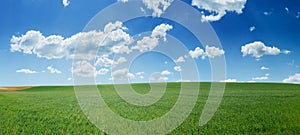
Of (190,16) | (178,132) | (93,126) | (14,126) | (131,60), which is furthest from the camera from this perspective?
(131,60)

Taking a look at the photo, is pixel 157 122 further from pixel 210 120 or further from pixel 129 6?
pixel 129 6

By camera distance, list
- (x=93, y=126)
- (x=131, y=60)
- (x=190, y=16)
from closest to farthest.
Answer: (x=93, y=126) < (x=190, y=16) < (x=131, y=60)

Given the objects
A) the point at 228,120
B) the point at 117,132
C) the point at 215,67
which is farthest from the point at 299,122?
the point at 117,132

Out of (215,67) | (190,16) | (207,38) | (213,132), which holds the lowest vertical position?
(213,132)

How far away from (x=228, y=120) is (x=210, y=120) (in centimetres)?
89

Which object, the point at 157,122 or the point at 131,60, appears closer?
the point at 157,122

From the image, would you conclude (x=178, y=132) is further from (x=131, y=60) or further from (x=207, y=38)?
(x=131, y=60)

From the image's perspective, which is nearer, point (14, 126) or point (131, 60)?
point (14, 126)

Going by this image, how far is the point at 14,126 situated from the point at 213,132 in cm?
915

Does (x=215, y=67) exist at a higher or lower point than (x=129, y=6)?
lower

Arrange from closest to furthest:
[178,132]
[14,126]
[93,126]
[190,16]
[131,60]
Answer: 1. [178,132]
2. [93,126]
3. [14,126]
4. [190,16]
5. [131,60]

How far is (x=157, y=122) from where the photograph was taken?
14633 millimetres

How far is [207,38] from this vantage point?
51.0 ft

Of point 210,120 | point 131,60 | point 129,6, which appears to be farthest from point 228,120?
point 129,6
